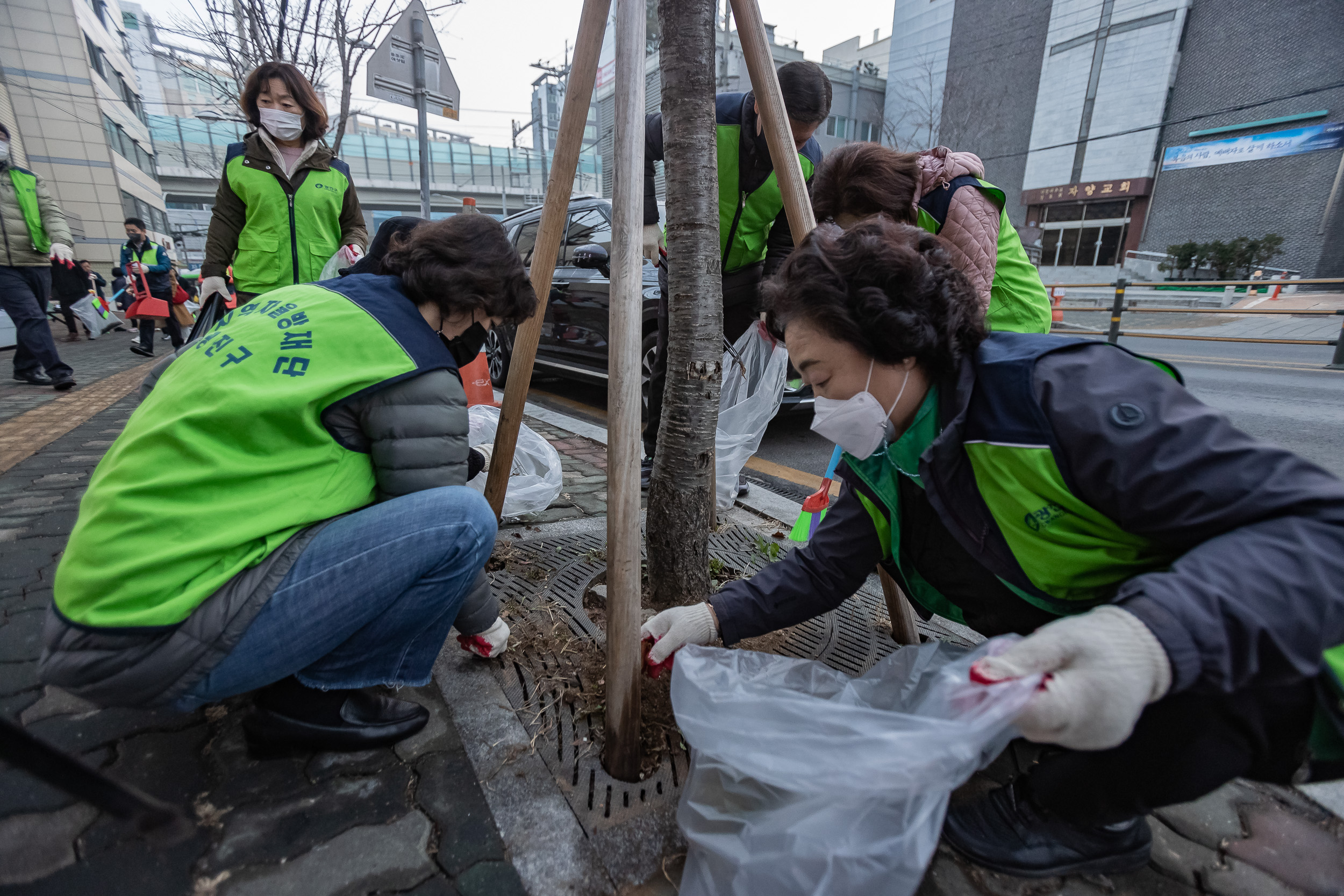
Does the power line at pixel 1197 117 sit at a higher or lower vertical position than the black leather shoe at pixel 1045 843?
higher

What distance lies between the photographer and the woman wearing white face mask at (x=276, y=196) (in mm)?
2715

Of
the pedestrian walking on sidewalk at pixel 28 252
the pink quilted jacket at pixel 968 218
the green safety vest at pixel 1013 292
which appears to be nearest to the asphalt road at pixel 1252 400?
the green safety vest at pixel 1013 292

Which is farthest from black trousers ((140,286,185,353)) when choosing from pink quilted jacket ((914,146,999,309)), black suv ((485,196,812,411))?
pink quilted jacket ((914,146,999,309))

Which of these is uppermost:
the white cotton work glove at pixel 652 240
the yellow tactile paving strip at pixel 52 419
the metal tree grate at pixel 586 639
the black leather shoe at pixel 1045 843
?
the white cotton work glove at pixel 652 240

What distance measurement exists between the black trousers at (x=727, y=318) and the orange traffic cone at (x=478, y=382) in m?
1.05

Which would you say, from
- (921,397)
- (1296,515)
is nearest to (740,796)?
(921,397)

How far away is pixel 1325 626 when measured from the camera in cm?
82

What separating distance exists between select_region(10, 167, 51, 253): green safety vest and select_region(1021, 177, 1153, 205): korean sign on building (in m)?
24.3

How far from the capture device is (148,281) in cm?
888

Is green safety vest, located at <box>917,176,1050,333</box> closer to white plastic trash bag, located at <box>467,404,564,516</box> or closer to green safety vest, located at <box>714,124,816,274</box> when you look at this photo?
green safety vest, located at <box>714,124,816,274</box>

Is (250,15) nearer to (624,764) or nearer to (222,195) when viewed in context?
(222,195)

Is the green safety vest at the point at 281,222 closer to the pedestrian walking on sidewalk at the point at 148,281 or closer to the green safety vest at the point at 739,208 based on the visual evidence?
the green safety vest at the point at 739,208

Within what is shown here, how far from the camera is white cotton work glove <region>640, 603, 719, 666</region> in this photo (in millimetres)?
1371

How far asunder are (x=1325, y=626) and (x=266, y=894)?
162cm
